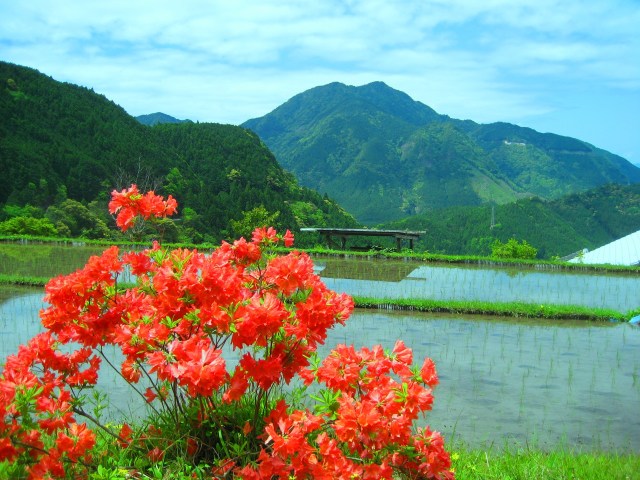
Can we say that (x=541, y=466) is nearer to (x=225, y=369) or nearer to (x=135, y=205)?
(x=225, y=369)

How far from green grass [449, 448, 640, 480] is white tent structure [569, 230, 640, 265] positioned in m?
19.5

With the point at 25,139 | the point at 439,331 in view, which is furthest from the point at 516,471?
the point at 25,139

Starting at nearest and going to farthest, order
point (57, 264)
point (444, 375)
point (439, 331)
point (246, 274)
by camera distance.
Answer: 1. point (246, 274)
2. point (444, 375)
3. point (439, 331)
4. point (57, 264)

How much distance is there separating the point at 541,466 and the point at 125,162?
5822 cm

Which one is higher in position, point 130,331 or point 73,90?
point 73,90

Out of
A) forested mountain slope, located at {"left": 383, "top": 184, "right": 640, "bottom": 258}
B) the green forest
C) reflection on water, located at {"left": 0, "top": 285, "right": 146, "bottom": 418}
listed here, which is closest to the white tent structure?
the green forest

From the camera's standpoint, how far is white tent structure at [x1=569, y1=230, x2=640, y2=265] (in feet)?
80.6

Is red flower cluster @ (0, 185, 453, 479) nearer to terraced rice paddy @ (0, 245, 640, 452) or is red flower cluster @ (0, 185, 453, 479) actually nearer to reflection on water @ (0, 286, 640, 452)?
terraced rice paddy @ (0, 245, 640, 452)

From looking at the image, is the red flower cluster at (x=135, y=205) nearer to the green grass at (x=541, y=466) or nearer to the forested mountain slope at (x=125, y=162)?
the green grass at (x=541, y=466)

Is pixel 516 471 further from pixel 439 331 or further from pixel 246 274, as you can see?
pixel 439 331

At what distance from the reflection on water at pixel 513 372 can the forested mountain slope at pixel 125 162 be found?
34.1 meters

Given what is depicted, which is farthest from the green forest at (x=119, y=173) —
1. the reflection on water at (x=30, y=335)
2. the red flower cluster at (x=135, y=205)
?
the red flower cluster at (x=135, y=205)

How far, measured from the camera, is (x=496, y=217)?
117m

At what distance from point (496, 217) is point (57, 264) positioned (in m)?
107
